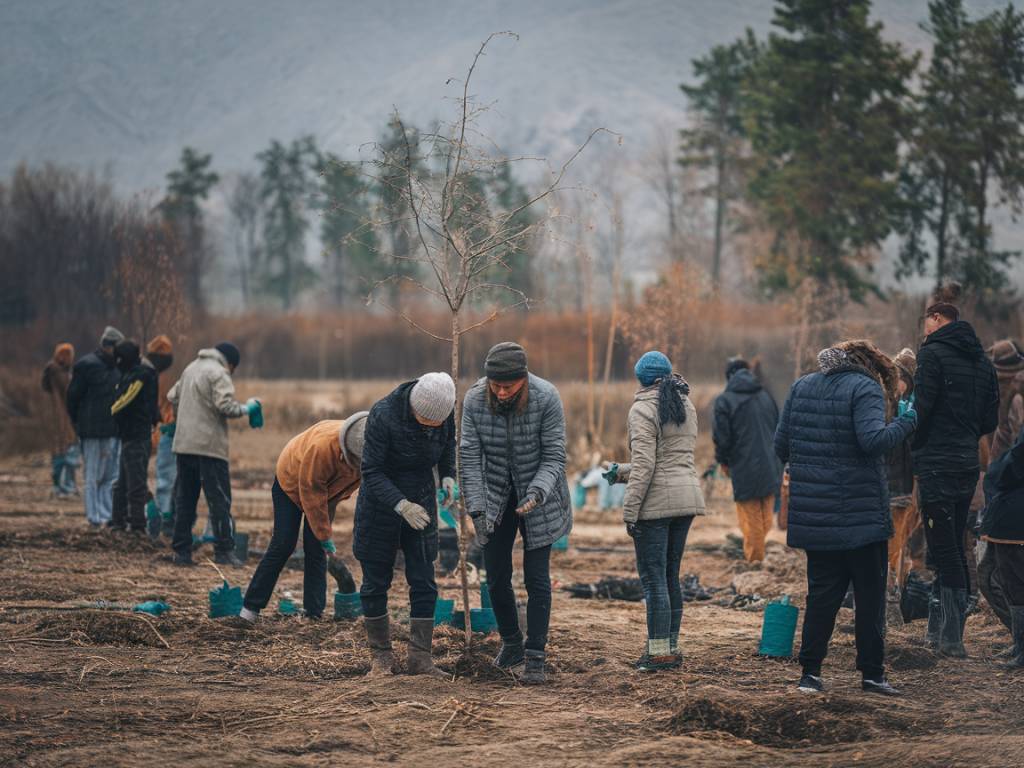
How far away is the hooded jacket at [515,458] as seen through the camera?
300 inches

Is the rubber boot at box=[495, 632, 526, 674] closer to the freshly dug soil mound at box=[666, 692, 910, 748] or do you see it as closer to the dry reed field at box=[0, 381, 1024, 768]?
the dry reed field at box=[0, 381, 1024, 768]

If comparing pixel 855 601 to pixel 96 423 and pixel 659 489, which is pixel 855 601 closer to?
pixel 659 489

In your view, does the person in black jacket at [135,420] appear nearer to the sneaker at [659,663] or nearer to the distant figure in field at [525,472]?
the distant figure in field at [525,472]

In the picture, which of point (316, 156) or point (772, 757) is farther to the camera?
point (316, 156)

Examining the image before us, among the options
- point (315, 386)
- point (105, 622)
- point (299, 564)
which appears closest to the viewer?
point (105, 622)

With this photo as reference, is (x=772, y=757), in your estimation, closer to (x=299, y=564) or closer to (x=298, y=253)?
(x=299, y=564)

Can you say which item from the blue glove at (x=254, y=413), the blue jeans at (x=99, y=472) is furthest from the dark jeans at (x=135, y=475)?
the blue glove at (x=254, y=413)

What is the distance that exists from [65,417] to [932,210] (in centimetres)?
2494

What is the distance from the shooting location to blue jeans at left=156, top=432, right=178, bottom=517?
14008 mm

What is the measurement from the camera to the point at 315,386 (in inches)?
2000

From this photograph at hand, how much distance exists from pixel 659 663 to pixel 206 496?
5272mm

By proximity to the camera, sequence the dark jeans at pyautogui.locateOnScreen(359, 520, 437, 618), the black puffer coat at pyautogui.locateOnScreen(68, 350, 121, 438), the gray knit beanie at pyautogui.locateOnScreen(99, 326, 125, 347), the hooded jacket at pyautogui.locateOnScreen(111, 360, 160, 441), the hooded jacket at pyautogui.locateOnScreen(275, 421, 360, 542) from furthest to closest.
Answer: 1. the gray knit beanie at pyautogui.locateOnScreen(99, 326, 125, 347)
2. the black puffer coat at pyautogui.locateOnScreen(68, 350, 121, 438)
3. the hooded jacket at pyautogui.locateOnScreen(111, 360, 160, 441)
4. the hooded jacket at pyautogui.locateOnScreen(275, 421, 360, 542)
5. the dark jeans at pyautogui.locateOnScreen(359, 520, 437, 618)

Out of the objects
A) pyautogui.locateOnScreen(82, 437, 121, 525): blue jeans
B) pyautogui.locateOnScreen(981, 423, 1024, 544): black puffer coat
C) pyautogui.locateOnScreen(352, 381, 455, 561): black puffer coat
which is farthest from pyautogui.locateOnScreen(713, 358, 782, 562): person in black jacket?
pyautogui.locateOnScreen(82, 437, 121, 525): blue jeans

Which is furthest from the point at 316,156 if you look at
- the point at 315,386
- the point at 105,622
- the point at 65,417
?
the point at 105,622
